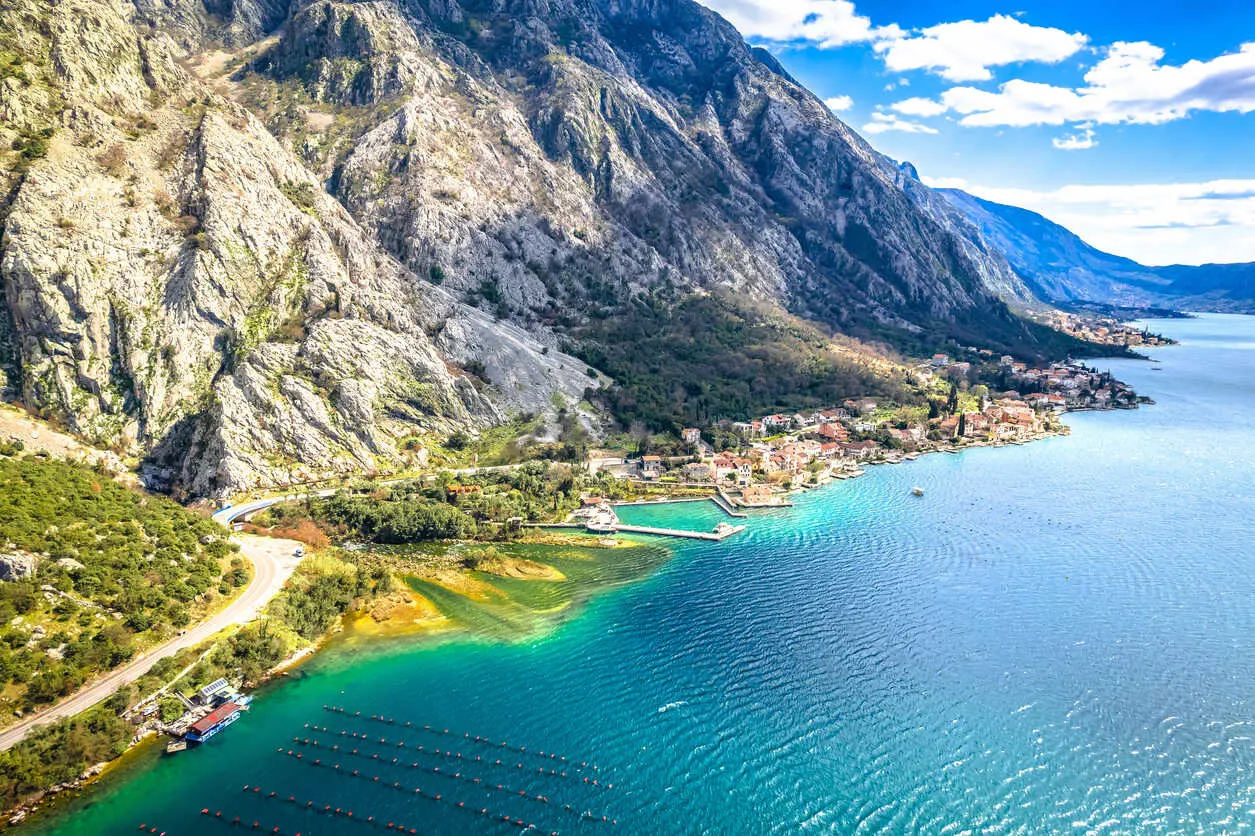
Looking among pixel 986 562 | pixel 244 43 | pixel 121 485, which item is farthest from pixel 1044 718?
pixel 244 43

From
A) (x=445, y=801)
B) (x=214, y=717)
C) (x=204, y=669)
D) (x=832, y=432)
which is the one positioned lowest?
(x=445, y=801)

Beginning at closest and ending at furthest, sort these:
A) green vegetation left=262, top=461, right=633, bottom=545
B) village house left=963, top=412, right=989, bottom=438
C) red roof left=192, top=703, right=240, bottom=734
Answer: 1. red roof left=192, top=703, right=240, bottom=734
2. green vegetation left=262, top=461, right=633, bottom=545
3. village house left=963, top=412, right=989, bottom=438

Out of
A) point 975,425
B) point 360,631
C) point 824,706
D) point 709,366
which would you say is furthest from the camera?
point 709,366

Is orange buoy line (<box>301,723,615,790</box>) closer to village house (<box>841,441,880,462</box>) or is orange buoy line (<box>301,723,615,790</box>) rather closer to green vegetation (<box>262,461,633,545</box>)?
green vegetation (<box>262,461,633,545</box>)

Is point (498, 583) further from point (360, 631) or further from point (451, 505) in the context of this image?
point (451, 505)

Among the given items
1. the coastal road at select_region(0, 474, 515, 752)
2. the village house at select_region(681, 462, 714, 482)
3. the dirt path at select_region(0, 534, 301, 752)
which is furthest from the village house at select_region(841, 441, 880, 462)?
the dirt path at select_region(0, 534, 301, 752)

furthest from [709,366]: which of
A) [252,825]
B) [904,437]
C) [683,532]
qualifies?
[252,825]
